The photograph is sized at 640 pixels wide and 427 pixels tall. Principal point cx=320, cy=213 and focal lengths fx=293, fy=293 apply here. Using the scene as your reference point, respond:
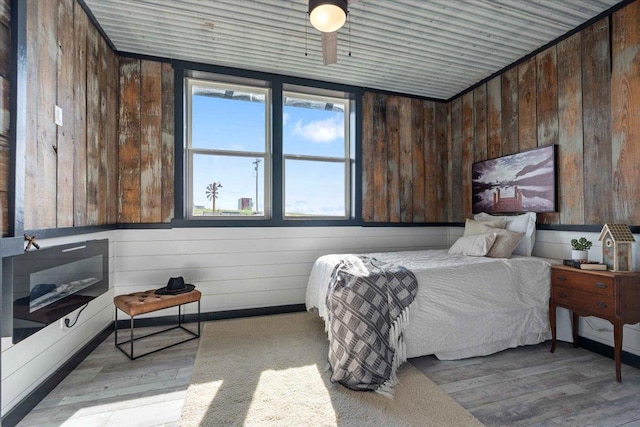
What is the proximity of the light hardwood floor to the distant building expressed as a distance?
1653 mm

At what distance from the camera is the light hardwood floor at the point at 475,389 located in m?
1.70

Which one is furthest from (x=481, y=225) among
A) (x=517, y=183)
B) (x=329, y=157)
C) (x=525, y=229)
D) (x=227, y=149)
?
(x=227, y=149)

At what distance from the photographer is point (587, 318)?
2.62 m

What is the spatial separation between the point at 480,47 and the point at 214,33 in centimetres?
274

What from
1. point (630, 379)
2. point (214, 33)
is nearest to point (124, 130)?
point (214, 33)

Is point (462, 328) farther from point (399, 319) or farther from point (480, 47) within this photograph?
point (480, 47)

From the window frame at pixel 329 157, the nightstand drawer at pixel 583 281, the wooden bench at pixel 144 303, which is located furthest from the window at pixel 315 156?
the nightstand drawer at pixel 583 281

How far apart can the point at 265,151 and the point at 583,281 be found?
336 cm

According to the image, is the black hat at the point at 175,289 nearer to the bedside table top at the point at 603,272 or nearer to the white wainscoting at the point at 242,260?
the white wainscoting at the point at 242,260

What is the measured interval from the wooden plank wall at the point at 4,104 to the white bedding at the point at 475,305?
2085 mm

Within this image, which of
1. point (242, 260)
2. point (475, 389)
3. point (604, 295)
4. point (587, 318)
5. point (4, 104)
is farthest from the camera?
point (242, 260)

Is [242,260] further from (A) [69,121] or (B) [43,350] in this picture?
(A) [69,121]

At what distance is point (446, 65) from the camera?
3473 millimetres

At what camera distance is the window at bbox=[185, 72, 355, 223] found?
3498 millimetres
